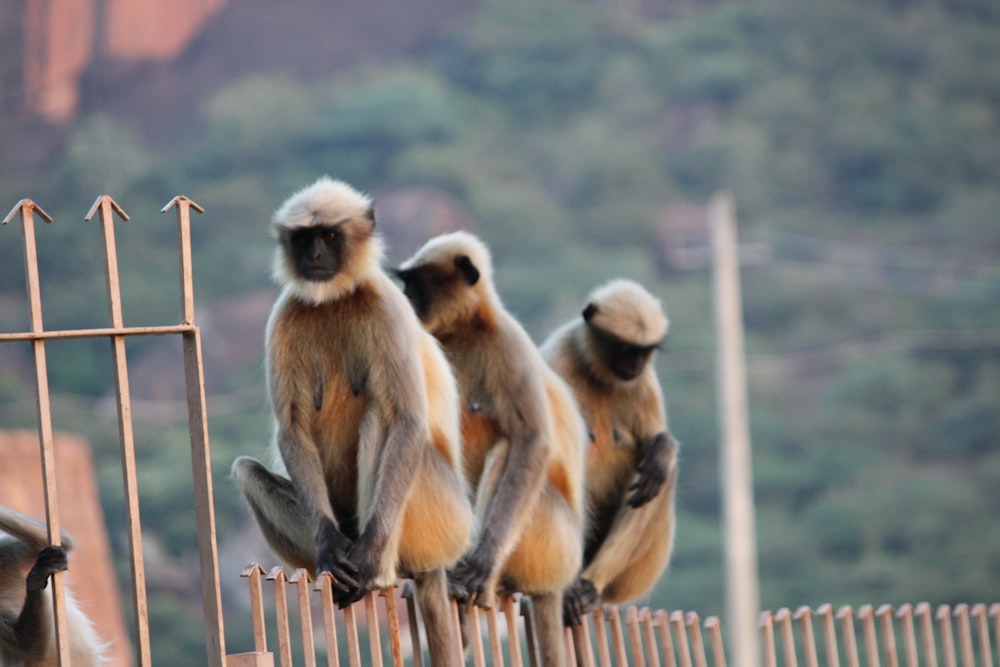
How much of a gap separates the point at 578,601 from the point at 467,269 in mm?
1233

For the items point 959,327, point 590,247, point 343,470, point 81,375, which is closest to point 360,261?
point 343,470

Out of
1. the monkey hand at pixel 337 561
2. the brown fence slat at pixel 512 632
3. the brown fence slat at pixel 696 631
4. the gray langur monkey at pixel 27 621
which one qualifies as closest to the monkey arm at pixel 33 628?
the gray langur monkey at pixel 27 621

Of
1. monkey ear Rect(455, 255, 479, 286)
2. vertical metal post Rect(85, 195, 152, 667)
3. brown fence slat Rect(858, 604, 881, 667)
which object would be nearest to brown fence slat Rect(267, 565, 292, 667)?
vertical metal post Rect(85, 195, 152, 667)

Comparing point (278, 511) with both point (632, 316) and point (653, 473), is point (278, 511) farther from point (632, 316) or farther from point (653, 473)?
point (632, 316)

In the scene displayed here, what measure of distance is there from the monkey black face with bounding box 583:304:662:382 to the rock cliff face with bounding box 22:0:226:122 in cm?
3233

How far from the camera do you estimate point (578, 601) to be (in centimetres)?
566

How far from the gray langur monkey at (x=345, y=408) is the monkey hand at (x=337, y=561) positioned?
0.04 m

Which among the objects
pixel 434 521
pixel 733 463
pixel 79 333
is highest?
pixel 733 463

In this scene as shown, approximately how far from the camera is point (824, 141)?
41.5m

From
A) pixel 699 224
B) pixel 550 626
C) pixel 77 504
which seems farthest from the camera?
pixel 699 224

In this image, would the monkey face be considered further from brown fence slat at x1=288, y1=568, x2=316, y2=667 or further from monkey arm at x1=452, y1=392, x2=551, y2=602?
brown fence slat at x1=288, y1=568, x2=316, y2=667

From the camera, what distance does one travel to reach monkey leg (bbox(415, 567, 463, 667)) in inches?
176

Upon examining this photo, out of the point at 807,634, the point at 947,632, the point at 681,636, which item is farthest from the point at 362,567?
the point at 947,632

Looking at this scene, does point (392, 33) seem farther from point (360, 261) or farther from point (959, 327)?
point (360, 261)
